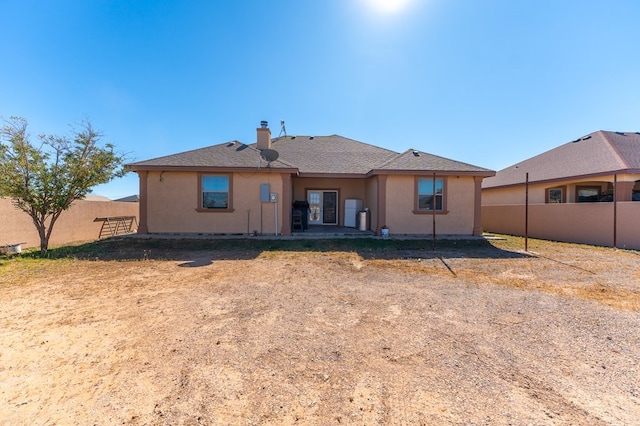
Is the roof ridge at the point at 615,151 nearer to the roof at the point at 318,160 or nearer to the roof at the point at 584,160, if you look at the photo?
the roof at the point at 584,160

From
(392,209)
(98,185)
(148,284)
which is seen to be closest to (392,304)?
(148,284)

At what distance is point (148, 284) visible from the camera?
5156 mm

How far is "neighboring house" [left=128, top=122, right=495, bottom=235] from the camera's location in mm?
10609

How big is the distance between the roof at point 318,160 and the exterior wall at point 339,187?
953 millimetres

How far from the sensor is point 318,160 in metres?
13.5

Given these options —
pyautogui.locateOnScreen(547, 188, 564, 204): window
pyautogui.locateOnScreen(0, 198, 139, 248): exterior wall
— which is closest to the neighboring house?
pyautogui.locateOnScreen(0, 198, 139, 248): exterior wall

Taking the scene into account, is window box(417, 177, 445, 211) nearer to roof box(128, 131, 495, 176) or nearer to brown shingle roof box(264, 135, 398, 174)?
roof box(128, 131, 495, 176)

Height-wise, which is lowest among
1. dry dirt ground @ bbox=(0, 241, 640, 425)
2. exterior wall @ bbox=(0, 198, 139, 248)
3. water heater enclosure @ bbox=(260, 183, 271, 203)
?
dry dirt ground @ bbox=(0, 241, 640, 425)

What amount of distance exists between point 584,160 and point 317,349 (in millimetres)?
16652

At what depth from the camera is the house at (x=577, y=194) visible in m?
10.1

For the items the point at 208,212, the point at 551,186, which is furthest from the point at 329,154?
the point at 551,186

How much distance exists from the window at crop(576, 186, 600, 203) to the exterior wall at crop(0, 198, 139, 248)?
849 inches

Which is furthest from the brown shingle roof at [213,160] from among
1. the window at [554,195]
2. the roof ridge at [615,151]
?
the roof ridge at [615,151]

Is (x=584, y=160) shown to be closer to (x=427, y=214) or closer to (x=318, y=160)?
(x=427, y=214)
